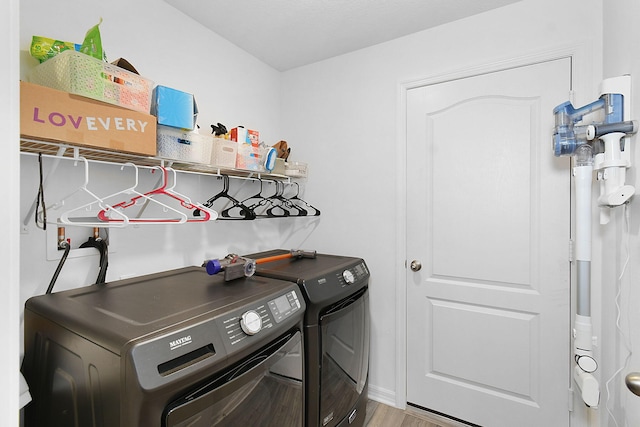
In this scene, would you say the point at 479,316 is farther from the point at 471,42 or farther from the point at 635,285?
the point at 471,42

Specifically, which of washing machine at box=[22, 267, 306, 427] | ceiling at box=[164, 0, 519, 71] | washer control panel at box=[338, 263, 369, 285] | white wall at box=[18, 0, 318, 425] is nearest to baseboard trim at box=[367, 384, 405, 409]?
washer control panel at box=[338, 263, 369, 285]

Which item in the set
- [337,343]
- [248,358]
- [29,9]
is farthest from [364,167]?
[29,9]

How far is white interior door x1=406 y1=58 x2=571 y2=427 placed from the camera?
5.41ft

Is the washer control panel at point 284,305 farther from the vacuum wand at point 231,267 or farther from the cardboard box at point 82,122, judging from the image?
Result: the cardboard box at point 82,122

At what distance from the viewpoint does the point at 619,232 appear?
1.28 m

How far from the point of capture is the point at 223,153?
160 centimetres

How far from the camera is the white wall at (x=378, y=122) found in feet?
5.65

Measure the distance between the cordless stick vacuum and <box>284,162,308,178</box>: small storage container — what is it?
4.87 ft

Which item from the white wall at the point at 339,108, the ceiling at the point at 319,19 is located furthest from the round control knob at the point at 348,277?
the ceiling at the point at 319,19

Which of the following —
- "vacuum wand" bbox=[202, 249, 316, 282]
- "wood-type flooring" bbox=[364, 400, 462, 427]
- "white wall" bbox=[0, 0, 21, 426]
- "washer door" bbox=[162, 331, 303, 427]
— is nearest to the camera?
"white wall" bbox=[0, 0, 21, 426]

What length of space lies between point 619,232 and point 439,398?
138 cm

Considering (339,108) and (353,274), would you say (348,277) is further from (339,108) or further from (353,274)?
(339,108)

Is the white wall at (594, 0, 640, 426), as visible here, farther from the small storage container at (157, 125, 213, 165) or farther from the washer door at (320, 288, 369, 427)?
the small storage container at (157, 125, 213, 165)

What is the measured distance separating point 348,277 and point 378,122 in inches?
43.0
